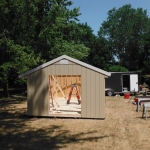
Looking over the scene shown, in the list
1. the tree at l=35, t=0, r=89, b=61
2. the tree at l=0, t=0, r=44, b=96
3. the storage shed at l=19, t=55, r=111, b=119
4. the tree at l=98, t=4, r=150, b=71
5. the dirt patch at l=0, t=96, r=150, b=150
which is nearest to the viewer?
the dirt patch at l=0, t=96, r=150, b=150

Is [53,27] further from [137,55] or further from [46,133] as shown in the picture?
[137,55]

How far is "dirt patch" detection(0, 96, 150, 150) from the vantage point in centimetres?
779

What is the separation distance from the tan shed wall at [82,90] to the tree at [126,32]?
33.9 metres

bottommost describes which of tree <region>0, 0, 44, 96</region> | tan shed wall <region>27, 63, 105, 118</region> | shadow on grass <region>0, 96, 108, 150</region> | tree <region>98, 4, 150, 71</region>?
shadow on grass <region>0, 96, 108, 150</region>

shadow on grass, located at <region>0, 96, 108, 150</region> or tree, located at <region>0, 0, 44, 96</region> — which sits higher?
tree, located at <region>0, 0, 44, 96</region>

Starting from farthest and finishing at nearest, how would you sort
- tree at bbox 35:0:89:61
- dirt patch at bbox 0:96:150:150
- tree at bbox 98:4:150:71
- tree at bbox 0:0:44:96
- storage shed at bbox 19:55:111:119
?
tree at bbox 98:4:150:71 → tree at bbox 35:0:89:61 → tree at bbox 0:0:44:96 → storage shed at bbox 19:55:111:119 → dirt patch at bbox 0:96:150:150

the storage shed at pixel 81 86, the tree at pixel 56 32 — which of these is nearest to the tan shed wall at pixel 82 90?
the storage shed at pixel 81 86

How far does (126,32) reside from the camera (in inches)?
1866

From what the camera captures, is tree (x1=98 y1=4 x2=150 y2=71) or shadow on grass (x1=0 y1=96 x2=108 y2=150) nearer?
shadow on grass (x1=0 y1=96 x2=108 y2=150)

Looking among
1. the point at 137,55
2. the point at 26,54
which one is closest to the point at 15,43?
Result: the point at 26,54

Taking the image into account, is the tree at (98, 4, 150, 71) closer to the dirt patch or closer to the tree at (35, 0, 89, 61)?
the tree at (35, 0, 89, 61)

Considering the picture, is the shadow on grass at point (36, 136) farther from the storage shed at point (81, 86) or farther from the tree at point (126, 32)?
the tree at point (126, 32)

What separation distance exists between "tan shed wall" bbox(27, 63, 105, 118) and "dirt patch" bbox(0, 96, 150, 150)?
1.63 feet

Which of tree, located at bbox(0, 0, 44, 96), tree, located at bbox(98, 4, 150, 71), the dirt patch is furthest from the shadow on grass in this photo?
tree, located at bbox(98, 4, 150, 71)
